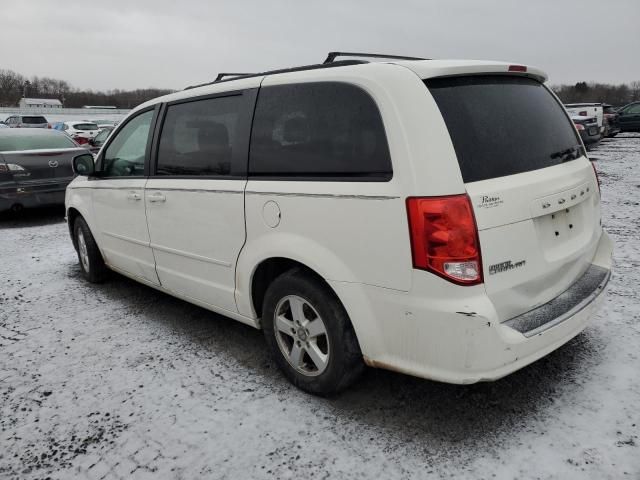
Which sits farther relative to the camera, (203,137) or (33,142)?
(33,142)

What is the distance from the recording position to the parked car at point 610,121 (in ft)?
70.9

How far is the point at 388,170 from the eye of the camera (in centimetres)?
234

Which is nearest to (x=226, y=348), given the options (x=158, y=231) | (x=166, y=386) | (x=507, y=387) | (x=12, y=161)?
(x=166, y=386)

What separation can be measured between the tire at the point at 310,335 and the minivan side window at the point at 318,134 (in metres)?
0.61

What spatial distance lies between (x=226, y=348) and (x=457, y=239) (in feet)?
6.59

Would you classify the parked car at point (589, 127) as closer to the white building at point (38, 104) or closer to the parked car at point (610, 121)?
the parked car at point (610, 121)

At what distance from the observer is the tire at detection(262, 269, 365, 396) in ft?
8.68

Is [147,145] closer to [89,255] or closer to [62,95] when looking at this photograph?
[89,255]

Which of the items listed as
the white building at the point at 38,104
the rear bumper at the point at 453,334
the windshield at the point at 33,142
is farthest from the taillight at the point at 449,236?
the white building at the point at 38,104

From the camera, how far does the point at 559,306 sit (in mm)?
2586

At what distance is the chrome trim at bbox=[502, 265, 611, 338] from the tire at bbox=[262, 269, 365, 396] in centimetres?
81

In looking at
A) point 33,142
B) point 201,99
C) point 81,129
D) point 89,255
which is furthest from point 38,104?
point 201,99

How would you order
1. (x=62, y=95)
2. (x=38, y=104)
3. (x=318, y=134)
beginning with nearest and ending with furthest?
1. (x=318, y=134)
2. (x=38, y=104)
3. (x=62, y=95)

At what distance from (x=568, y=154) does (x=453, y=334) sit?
1378mm
